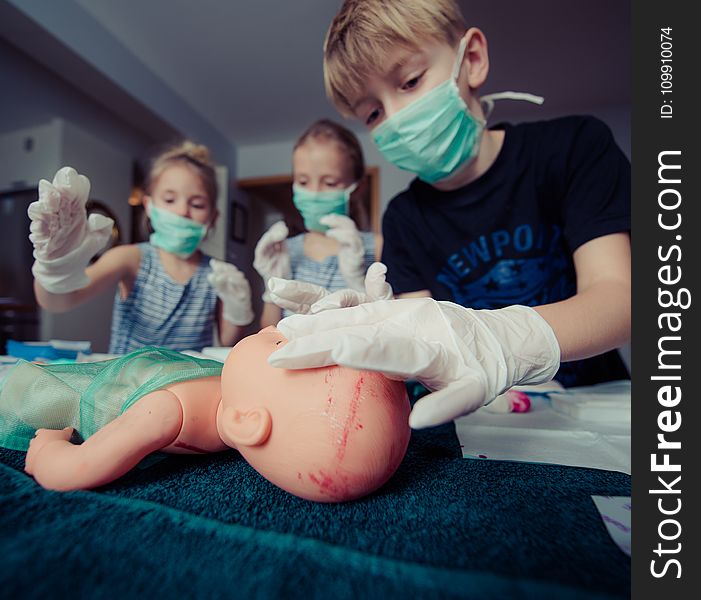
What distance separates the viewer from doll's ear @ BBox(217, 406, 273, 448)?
1.54ft

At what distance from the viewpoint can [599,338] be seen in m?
0.63

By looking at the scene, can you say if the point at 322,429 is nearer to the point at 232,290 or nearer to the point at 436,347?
the point at 436,347

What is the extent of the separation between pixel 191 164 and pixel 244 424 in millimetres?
1342

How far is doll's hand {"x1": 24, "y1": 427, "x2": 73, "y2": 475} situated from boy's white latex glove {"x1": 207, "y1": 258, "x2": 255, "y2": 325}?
756 millimetres

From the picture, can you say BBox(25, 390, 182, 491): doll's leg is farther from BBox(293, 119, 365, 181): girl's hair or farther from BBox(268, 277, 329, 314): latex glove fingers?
BBox(293, 119, 365, 181): girl's hair

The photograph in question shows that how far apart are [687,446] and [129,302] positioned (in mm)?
1591

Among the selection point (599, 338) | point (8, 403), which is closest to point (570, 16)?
point (599, 338)

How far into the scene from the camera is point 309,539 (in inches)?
14.3

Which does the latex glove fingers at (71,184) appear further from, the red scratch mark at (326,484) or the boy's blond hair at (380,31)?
the red scratch mark at (326,484)

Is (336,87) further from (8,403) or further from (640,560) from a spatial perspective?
(640,560)

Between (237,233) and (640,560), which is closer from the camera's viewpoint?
(640,560)

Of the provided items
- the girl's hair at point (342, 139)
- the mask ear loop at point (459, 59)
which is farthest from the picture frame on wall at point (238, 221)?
the mask ear loop at point (459, 59)

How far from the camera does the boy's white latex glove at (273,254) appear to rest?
1.33 metres

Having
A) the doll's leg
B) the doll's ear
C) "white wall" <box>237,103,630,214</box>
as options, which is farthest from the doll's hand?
"white wall" <box>237,103,630,214</box>
